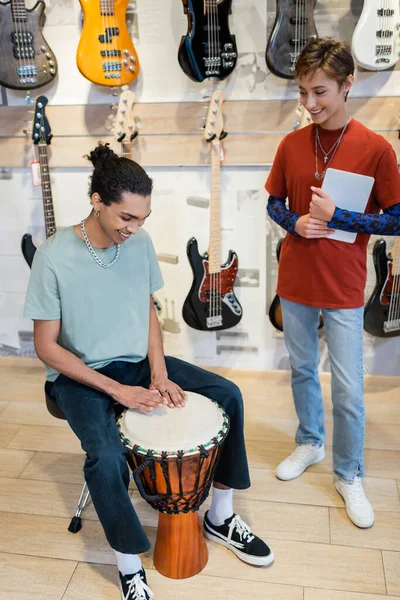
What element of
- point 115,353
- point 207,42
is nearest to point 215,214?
point 207,42

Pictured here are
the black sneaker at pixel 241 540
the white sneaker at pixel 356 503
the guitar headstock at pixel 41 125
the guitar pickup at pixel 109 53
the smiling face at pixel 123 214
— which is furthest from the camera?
the guitar headstock at pixel 41 125

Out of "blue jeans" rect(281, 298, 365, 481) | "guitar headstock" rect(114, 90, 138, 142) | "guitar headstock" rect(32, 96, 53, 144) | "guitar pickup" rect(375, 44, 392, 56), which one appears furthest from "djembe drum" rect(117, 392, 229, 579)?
"guitar pickup" rect(375, 44, 392, 56)

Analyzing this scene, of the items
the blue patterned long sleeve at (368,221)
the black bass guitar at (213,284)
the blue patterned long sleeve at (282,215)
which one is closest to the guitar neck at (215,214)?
the black bass guitar at (213,284)

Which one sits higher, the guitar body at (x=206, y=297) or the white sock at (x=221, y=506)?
the guitar body at (x=206, y=297)

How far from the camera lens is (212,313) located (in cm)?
287

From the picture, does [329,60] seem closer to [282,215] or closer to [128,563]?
[282,215]

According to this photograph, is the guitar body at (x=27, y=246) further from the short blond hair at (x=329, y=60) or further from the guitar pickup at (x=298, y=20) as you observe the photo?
the short blond hair at (x=329, y=60)

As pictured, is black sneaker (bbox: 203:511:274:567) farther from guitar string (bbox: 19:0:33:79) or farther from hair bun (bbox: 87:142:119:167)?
guitar string (bbox: 19:0:33:79)

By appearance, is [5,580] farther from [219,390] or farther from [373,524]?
[373,524]

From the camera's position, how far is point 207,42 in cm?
249

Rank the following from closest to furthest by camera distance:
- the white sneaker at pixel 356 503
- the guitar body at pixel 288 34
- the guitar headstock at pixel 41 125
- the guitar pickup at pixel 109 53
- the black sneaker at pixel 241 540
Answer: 1. the black sneaker at pixel 241 540
2. the white sneaker at pixel 356 503
3. the guitar body at pixel 288 34
4. the guitar pickup at pixel 109 53
5. the guitar headstock at pixel 41 125

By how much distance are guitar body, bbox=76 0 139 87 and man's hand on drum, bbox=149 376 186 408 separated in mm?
1335

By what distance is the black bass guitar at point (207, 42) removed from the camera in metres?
2.45

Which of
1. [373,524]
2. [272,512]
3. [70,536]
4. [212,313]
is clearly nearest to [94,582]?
[70,536]
